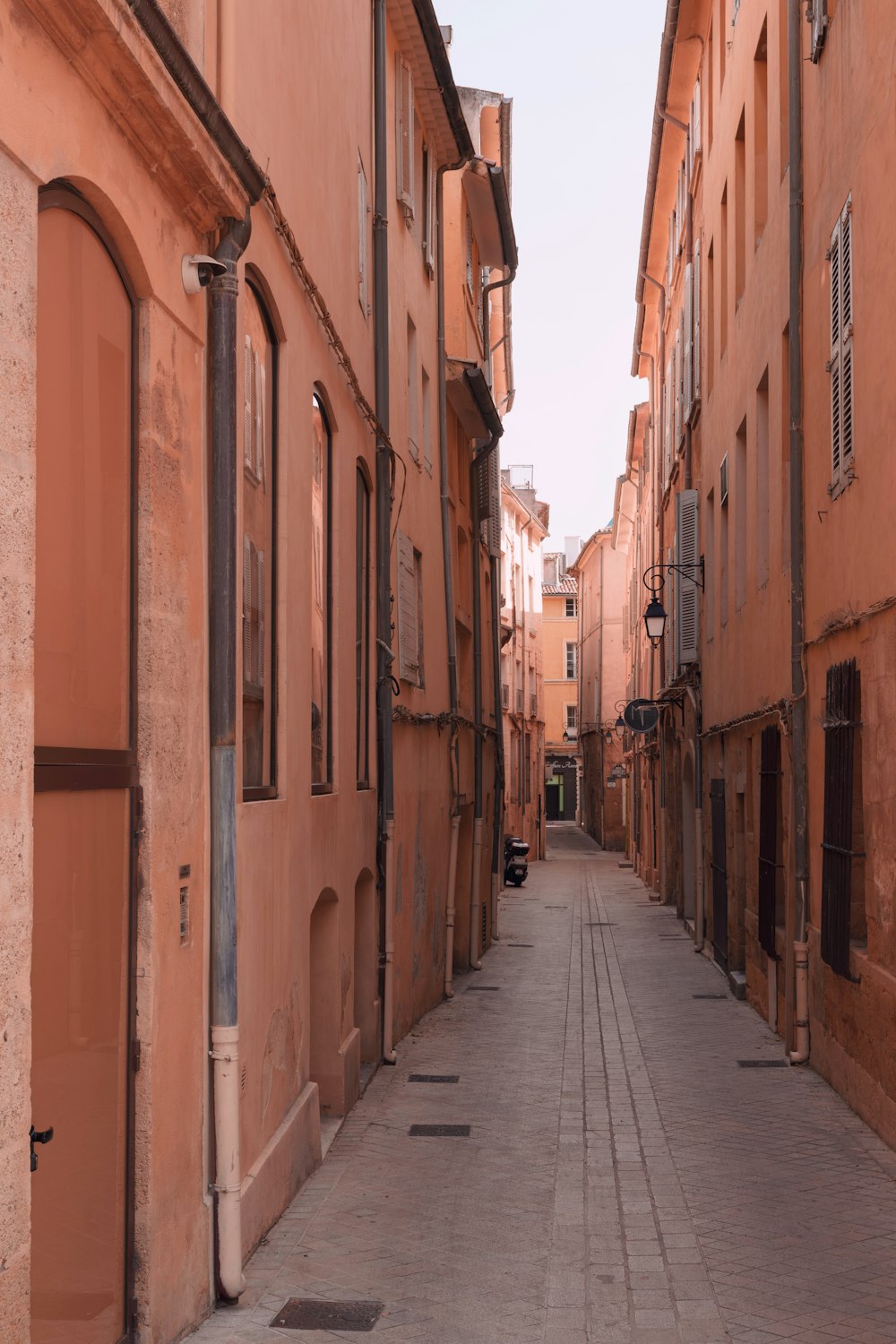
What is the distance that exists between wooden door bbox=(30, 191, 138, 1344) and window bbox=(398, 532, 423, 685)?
315 inches

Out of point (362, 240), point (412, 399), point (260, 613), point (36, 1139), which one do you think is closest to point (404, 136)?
point (412, 399)

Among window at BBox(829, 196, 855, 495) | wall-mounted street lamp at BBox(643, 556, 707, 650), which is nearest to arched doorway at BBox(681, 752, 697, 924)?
wall-mounted street lamp at BBox(643, 556, 707, 650)

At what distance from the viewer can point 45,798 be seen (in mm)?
4328

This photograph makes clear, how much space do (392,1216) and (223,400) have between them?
4129 mm

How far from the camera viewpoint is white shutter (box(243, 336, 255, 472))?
6.84 metres

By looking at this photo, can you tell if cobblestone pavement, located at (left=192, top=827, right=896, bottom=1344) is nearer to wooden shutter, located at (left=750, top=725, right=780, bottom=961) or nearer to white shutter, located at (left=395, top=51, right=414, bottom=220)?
wooden shutter, located at (left=750, top=725, right=780, bottom=961)

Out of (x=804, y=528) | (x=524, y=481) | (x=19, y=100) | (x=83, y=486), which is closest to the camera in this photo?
(x=19, y=100)

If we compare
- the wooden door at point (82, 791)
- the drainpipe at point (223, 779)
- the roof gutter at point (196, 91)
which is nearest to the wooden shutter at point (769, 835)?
the drainpipe at point (223, 779)

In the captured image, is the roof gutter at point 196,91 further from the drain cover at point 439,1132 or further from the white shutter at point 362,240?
the drain cover at point 439,1132

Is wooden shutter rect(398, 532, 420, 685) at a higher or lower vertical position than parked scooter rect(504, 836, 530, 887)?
higher

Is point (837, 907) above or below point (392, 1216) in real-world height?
above

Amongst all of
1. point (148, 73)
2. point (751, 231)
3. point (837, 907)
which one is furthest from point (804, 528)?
point (148, 73)

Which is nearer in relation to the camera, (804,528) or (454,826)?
(804,528)

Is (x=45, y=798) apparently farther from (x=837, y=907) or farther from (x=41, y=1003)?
(x=837, y=907)
